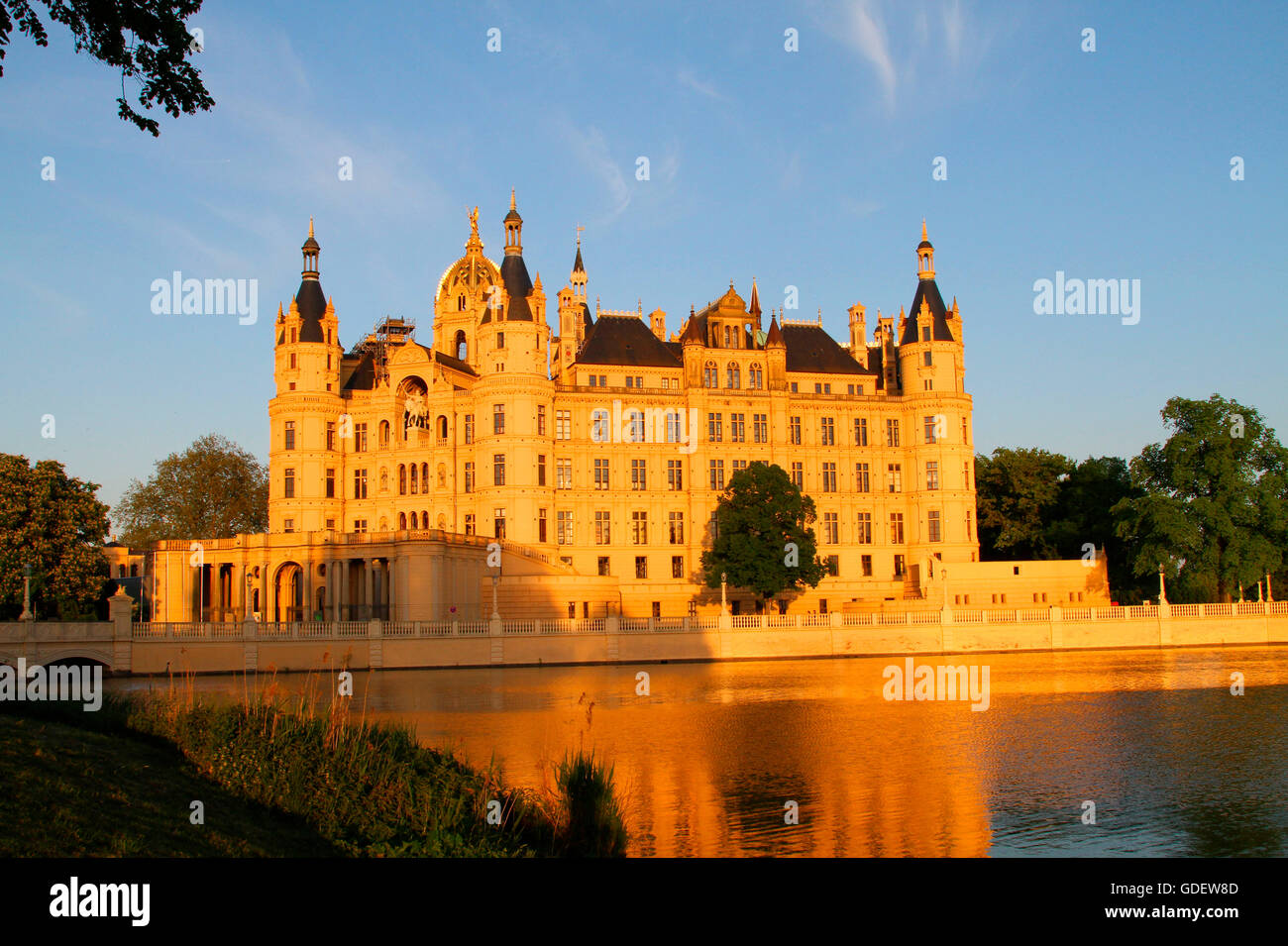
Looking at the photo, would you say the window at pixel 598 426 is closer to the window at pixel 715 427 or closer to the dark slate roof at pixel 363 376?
the window at pixel 715 427

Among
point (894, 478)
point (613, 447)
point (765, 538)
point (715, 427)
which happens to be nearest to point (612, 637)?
point (765, 538)

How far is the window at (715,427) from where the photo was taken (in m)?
71.3

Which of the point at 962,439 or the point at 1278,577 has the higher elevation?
the point at 962,439

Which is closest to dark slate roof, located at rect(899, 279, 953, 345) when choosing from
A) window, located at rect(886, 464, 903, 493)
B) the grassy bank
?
window, located at rect(886, 464, 903, 493)

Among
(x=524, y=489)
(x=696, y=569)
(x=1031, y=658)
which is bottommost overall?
(x=1031, y=658)

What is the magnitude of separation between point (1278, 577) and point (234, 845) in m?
75.9

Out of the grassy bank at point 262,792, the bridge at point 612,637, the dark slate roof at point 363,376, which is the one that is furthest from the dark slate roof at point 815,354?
the grassy bank at point 262,792

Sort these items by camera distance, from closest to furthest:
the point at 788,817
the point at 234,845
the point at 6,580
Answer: the point at 234,845 < the point at 788,817 < the point at 6,580

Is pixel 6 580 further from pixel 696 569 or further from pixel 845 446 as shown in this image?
pixel 845 446

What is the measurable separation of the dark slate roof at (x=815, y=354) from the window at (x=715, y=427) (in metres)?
6.97

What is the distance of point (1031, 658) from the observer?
5072 cm

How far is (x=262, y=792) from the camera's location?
14453mm
